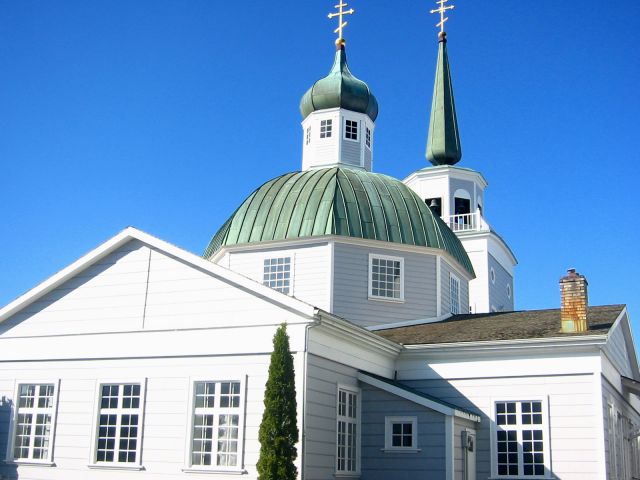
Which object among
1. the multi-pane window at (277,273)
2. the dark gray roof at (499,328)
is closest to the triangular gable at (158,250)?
the dark gray roof at (499,328)

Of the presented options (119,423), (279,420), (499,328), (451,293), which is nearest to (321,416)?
(279,420)

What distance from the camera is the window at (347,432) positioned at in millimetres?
18453

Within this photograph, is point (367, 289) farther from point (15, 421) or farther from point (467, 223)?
point (467, 223)

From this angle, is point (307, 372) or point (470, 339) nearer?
point (307, 372)

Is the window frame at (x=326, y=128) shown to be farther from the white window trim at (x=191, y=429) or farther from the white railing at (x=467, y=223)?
Answer: the white window trim at (x=191, y=429)

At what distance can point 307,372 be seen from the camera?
16984 mm

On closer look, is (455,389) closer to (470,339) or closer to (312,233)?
(470,339)

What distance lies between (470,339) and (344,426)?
3.96 meters

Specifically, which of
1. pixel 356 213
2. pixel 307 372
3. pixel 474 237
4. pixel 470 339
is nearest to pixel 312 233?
pixel 356 213

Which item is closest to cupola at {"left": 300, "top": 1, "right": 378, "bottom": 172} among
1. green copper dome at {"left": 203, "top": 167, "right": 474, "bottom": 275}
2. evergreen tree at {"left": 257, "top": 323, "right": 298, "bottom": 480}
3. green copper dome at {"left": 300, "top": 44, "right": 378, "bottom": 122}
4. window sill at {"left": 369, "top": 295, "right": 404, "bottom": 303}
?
green copper dome at {"left": 300, "top": 44, "right": 378, "bottom": 122}

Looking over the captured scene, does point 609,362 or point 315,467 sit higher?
point 609,362

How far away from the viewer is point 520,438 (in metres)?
19.7

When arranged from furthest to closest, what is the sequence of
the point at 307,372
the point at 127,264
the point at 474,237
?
the point at 474,237 < the point at 127,264 < the point at 307,372

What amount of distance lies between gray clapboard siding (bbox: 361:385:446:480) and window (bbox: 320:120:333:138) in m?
11.8
